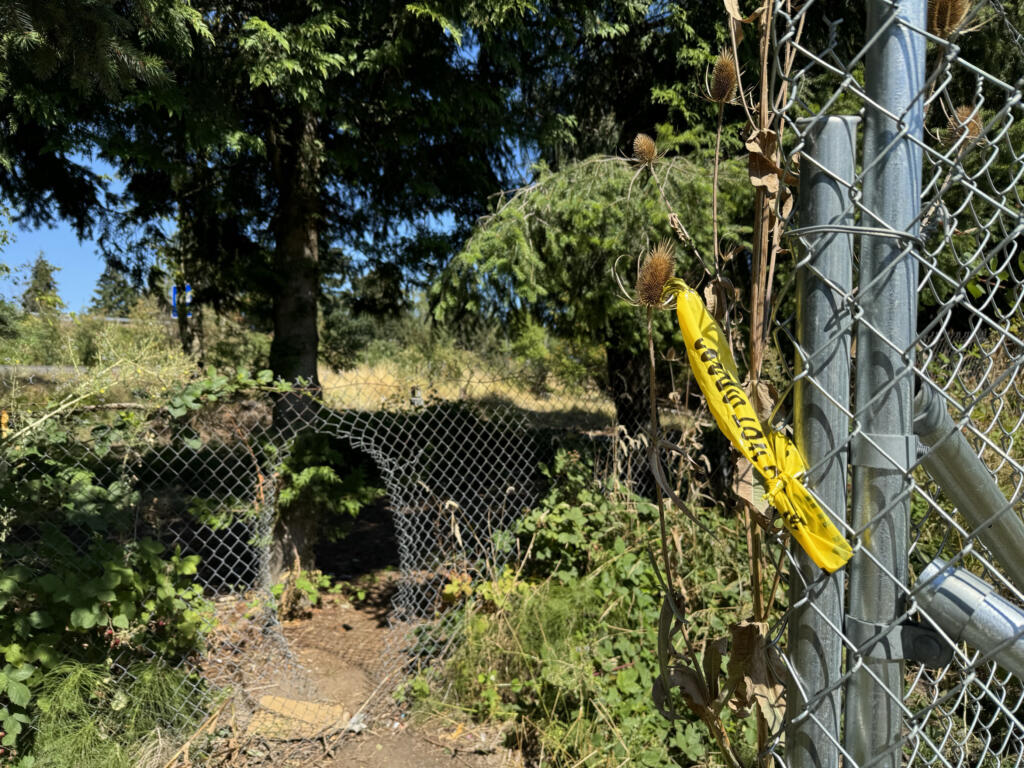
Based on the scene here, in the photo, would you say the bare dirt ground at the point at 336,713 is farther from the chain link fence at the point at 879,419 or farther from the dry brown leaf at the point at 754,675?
the chain link fence at the point at 879,419

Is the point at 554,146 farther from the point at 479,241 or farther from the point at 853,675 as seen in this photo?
the point at 853,675

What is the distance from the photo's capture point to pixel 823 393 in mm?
790

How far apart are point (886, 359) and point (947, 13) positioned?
19.6 inches

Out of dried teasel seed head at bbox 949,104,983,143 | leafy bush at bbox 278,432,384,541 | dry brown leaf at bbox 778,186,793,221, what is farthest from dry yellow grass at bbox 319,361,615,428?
dried teasel seed head at bbox 949,104,983,143

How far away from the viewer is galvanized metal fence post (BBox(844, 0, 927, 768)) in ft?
2.50

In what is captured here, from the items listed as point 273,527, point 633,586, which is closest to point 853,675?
point 633,586

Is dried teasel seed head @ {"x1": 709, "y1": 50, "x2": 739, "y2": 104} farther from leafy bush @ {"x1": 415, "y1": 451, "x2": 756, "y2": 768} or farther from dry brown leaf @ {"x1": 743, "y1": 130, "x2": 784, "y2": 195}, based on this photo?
leafy bush @ {"x1": 415, "y1": 451, "x2": 756, "y2": 768}

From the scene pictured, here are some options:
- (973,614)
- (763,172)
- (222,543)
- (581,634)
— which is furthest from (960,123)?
(222,543)

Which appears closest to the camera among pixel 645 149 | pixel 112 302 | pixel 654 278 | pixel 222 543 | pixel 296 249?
pixel 654 278

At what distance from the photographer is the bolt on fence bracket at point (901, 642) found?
2.57ft

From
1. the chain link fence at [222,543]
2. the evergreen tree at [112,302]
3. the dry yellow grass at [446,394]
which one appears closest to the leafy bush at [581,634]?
the chain link fence at [222,543]

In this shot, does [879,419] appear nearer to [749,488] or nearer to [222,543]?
[749,488]

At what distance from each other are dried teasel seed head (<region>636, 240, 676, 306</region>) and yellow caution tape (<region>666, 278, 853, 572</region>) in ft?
0.36

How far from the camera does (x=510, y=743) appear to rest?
3152 mm
